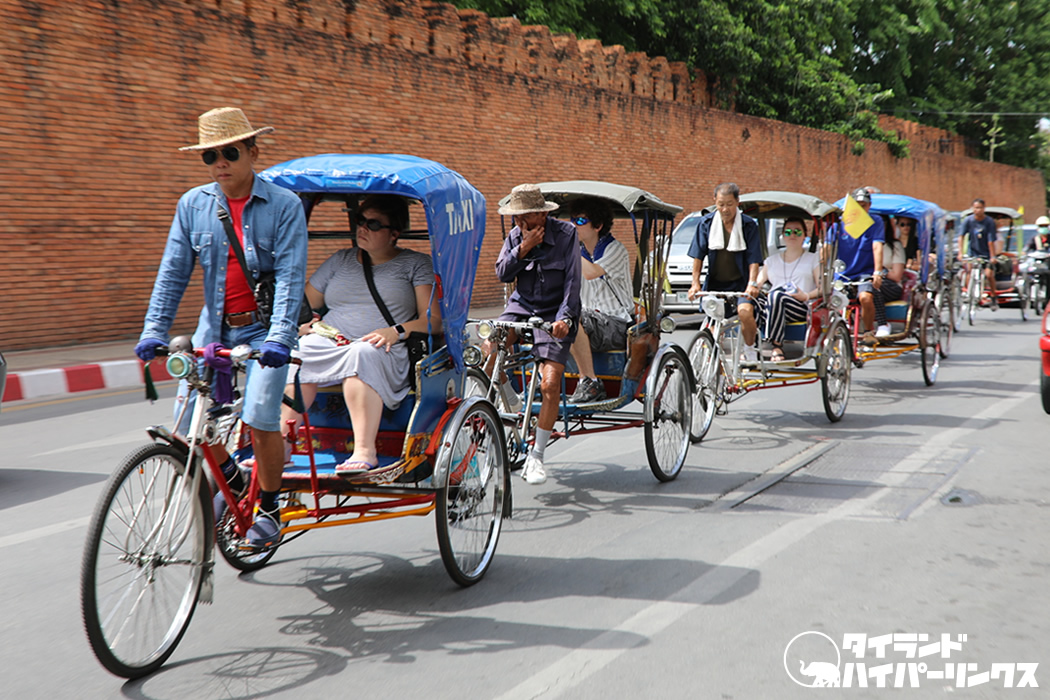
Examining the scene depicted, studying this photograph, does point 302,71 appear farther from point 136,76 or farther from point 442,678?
point 442,678

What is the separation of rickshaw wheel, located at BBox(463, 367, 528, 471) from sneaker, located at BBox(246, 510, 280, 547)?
2.10 meters

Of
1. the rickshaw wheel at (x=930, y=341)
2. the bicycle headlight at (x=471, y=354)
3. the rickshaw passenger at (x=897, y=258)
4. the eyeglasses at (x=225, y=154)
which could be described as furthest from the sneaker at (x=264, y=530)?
the rickshaw wheel at (x=930, y=341)

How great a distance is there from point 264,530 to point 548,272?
2.83 metres

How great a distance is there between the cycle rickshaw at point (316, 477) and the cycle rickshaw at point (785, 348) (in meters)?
3.29

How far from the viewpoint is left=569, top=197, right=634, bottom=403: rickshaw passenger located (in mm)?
7133

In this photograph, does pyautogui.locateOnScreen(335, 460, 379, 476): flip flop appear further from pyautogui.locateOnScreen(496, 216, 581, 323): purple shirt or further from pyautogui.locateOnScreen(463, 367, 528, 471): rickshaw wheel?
pyautogui.locateOnScreen(496, 216, 581, 323): purple shirt

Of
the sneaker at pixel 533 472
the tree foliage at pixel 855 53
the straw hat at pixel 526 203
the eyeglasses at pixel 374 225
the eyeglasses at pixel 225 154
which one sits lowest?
the sneaker at pixel 533 472

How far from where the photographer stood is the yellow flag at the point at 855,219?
10.6 meters

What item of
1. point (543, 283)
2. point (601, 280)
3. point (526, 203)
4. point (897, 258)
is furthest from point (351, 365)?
A: point (897, 258)

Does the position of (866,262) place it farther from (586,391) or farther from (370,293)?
(370,293)

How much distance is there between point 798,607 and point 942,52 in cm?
5347

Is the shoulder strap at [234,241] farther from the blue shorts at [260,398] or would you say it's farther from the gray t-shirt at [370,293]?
the gray t-shirt at [370,293]

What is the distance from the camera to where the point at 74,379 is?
1142cm

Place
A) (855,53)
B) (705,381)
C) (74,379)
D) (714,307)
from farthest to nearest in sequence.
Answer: (855,53) → (74,379) → (714,307) → (705,381)
